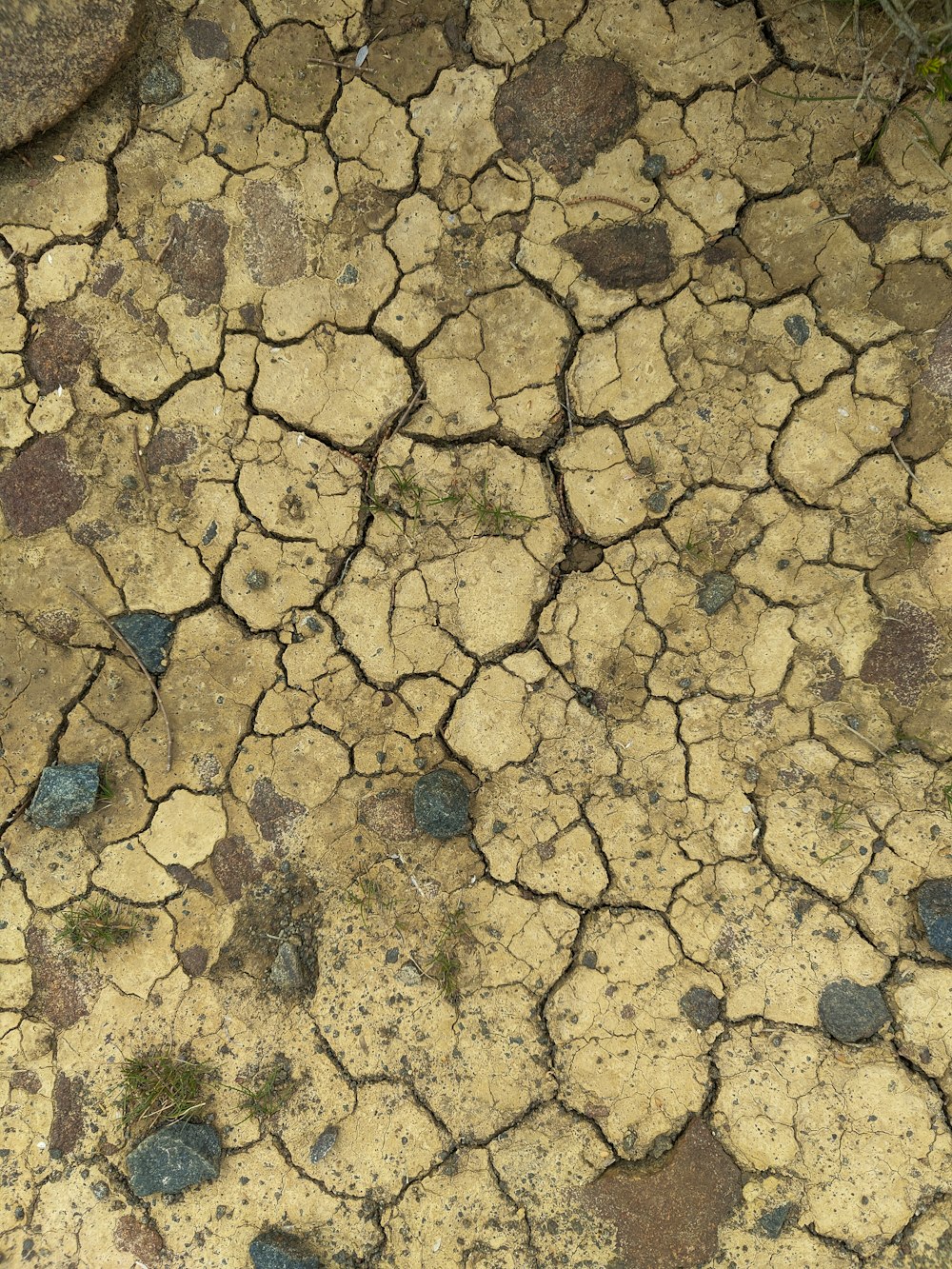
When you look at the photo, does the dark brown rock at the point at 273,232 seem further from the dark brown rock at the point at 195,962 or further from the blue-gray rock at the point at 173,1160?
the blue-gray rock at the point at 173,1160

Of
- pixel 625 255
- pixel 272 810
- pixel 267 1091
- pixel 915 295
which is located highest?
pixel 625 255

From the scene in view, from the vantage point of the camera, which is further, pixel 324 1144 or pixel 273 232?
pixel 273 232

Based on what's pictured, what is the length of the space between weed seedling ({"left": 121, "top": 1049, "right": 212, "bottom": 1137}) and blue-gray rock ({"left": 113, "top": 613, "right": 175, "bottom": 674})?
119cm

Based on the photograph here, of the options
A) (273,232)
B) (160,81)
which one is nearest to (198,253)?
(273,232)

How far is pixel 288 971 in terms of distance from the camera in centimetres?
247

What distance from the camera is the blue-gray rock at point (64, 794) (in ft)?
8.36

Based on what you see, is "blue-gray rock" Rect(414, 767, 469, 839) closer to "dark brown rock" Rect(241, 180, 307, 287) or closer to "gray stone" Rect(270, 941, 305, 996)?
"gray stone" Rect(270, 941, 305, 996)

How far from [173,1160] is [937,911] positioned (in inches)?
91.0

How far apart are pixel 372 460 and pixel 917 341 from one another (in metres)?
1.68

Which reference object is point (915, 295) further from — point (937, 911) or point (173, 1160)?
point (173, 1160)

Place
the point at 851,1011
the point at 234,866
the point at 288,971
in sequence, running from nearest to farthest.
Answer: the point at 851,1011
the point at 288,971
the point at 234,866

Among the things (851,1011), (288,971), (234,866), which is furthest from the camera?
(234,866)

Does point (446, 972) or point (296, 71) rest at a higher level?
point (296, 71)

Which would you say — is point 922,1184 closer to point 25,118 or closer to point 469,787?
point 469,787
